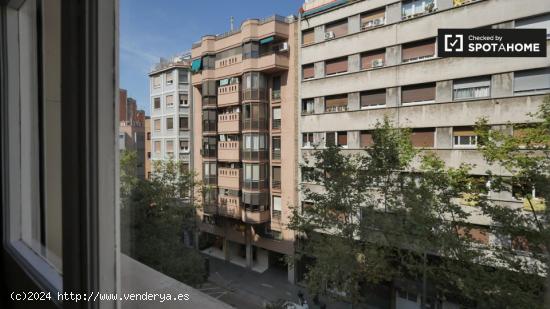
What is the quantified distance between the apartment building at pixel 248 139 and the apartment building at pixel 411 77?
0.07 metres

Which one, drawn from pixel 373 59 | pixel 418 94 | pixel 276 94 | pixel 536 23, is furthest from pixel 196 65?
pixel 536 23

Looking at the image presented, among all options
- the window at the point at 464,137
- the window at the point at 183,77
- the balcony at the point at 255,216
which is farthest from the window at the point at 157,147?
the window at the point at 464,137

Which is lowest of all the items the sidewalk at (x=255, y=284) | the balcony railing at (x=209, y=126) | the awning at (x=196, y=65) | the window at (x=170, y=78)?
the sidewalk at (x=255, y=284)

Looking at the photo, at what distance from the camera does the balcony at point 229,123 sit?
0.85 meters

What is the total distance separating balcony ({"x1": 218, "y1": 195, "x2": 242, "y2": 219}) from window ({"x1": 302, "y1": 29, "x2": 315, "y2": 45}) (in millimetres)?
446

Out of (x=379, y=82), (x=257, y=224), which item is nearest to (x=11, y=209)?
(x=257, y=224)

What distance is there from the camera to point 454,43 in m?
0.58

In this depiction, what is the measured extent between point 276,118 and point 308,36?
0.22 meters

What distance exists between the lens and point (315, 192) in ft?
2.41

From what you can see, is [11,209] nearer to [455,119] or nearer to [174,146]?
[174,146]

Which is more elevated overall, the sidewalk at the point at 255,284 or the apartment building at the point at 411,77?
the apartment building at the point at 411,77

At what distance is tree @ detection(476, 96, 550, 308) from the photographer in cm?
50

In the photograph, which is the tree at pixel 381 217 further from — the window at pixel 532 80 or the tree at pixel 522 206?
the window at pixel 532 80

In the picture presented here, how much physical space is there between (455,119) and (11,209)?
1925 mm
